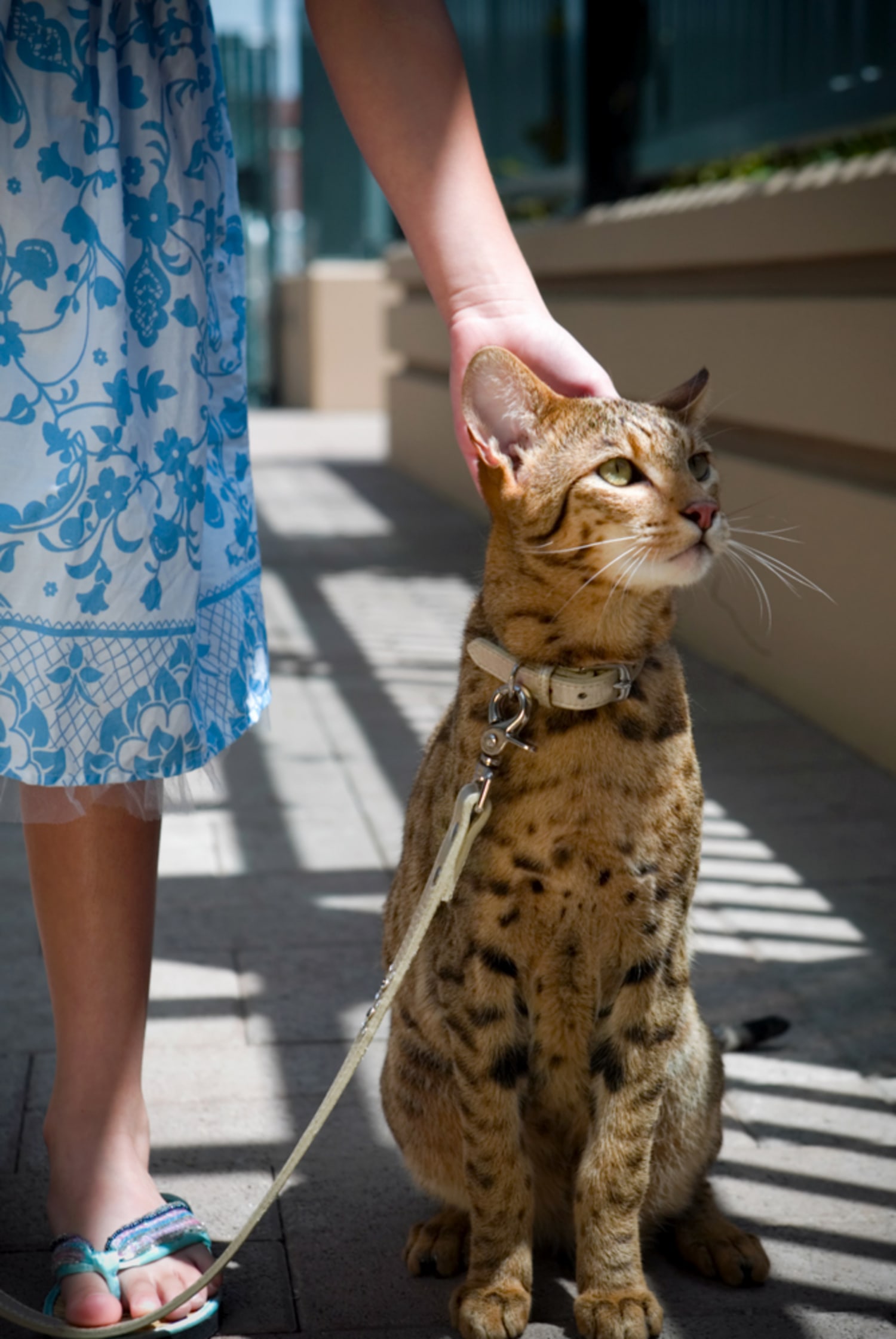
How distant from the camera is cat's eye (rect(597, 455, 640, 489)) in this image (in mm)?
1837

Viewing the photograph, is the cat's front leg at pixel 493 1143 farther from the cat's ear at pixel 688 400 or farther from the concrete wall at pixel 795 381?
the concrete wall at pixel 795 381

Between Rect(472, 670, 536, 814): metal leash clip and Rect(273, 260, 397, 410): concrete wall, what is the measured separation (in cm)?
1559

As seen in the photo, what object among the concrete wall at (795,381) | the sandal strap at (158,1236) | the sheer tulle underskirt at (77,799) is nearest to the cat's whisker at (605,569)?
the sheer tulle underskirt at (77,799)

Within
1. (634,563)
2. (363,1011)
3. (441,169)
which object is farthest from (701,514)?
(363,1011)

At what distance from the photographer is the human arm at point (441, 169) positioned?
6.24 feet

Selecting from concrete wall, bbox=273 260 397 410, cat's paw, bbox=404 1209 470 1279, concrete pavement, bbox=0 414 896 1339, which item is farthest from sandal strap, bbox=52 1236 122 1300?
concrete wall, bbox=273 260 397 410

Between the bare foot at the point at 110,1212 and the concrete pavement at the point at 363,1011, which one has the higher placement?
the bare foot at the point at 110,1212

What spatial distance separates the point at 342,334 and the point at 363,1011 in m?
15.5

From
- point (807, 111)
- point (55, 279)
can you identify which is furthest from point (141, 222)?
point (807, 111)

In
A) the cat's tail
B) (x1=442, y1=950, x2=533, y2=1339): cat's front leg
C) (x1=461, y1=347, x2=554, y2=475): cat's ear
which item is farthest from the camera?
the cat's tail

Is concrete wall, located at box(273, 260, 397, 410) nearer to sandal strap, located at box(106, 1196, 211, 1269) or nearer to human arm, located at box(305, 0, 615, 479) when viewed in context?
human arm, located at box(305, 0, 615, 479)

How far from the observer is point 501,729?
1804 millimetres

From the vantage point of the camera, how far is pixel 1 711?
184cm

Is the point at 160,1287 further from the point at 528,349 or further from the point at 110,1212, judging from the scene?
the point at 528,349
